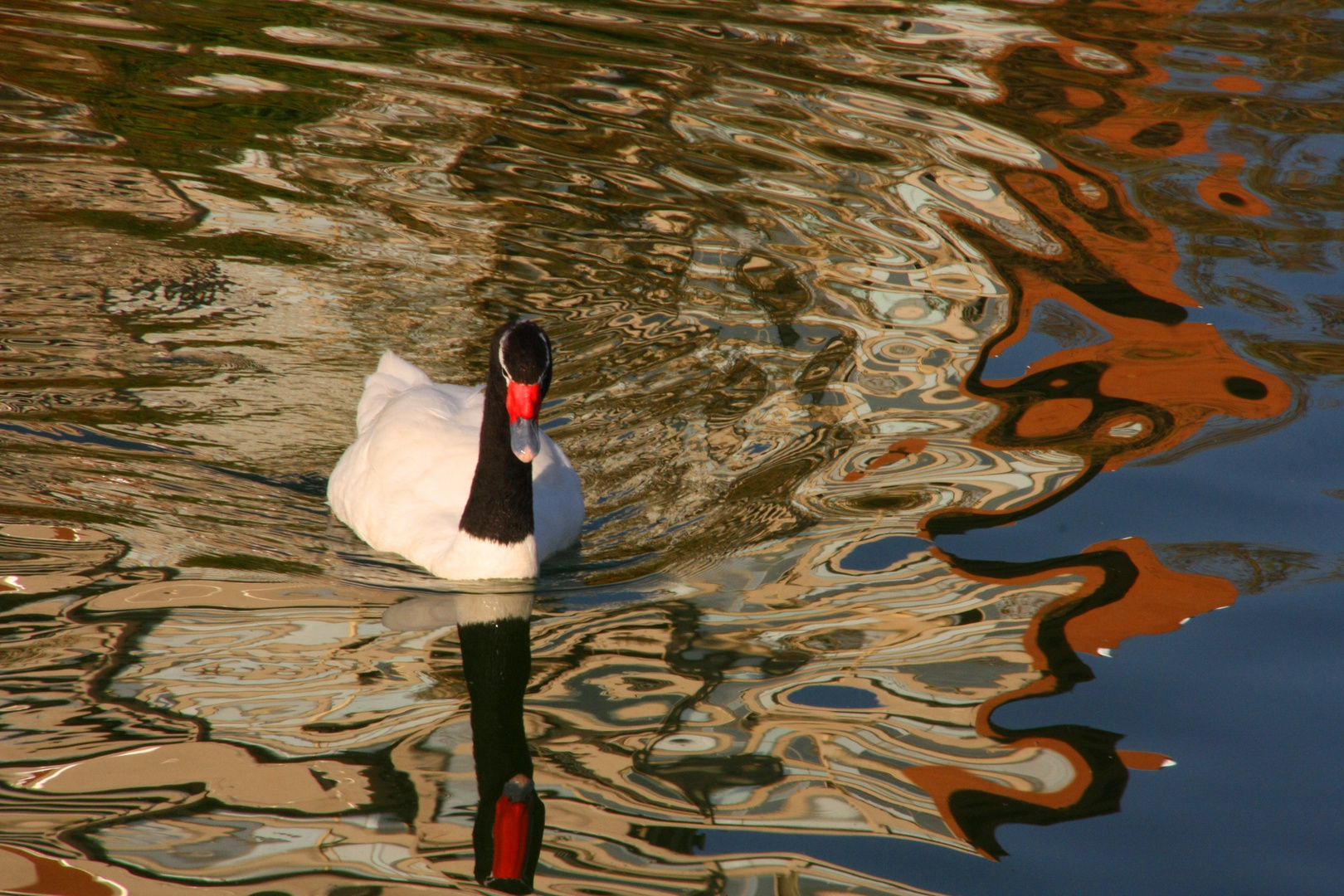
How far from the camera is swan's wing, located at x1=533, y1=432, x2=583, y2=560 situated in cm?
632

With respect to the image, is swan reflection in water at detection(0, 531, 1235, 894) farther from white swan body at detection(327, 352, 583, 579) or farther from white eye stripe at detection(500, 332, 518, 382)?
white eye stripe at detection(500, 332, 518, 382)

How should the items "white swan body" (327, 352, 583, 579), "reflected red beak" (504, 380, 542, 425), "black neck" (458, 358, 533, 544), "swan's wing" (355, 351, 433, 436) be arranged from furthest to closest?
"swan's wing" (355, 351, 433, 436) → "white swan body" (327, 352, 583, 579) → "black neck" (458, 358, 533, 544) → "reflected red beak" (504, 380, 542, 425)

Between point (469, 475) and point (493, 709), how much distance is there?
5.37 feet

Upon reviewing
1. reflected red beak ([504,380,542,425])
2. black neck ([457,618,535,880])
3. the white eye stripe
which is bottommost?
black neck ([457,618,535,880])

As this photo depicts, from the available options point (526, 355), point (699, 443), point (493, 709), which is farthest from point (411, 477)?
point (493, 709)

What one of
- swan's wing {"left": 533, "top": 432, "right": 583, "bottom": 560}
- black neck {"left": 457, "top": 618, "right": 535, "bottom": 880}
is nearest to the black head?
swan's wing {"left": 533, "top": 432, "right": 583, "bottom": 560}

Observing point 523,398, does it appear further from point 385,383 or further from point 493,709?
point 385,383

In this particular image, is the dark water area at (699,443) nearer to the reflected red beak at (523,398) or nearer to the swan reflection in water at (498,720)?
the swan reflection in water at (498,720)

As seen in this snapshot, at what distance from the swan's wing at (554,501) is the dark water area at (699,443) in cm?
14

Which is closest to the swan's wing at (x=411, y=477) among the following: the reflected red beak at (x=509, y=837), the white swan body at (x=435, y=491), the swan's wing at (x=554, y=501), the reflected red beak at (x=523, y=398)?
the white swan body at (x=435, y=491)

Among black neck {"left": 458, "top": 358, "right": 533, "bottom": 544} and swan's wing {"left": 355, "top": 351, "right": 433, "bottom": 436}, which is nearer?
black neck {"left": 458, "top": 358, "right": 533, "bottom": 544}

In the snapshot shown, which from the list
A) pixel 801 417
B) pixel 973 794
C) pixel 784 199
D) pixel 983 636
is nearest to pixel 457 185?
pixel 784 199

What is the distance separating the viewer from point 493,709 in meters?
5.21

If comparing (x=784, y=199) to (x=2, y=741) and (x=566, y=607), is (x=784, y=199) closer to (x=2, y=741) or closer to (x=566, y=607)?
(x=566, y=607)
